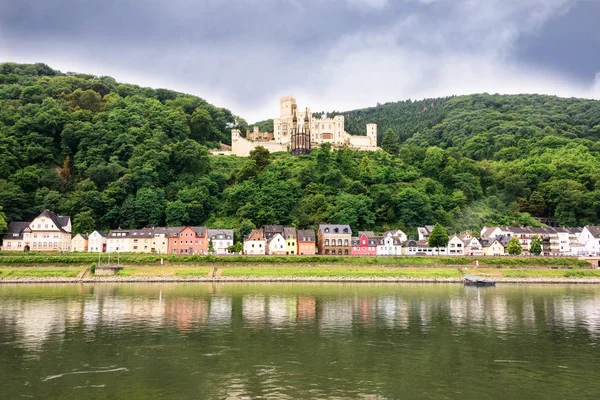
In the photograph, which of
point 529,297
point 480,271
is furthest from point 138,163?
point 529,297

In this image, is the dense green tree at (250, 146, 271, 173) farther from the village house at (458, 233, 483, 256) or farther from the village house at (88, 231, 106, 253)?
the village house at (458, 233, 483, 256)

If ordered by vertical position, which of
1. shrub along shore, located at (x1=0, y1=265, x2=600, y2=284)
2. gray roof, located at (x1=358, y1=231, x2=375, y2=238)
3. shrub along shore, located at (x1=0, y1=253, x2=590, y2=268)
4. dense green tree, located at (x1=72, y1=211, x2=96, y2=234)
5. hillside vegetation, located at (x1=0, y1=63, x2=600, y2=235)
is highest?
hillside vegetation, located at (x1=0, y1=63, x2=600, y2=235)

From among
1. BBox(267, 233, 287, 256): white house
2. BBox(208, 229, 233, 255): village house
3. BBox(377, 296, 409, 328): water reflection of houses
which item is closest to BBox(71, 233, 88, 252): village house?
BBox(208, 229, 233, 255): village house

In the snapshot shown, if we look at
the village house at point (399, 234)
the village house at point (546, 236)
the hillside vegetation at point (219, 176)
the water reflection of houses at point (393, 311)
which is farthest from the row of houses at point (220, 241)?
the water reflection of houses at point (393, 311)

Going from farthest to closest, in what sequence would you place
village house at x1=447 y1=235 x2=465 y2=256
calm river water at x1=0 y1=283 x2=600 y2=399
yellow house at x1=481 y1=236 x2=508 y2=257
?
village house at x1=447 y1=235 x2=465 y2=256, yellow house at x1=481 y1=236 x2=508 y2=257, calm river water at x1=0 y1=283 x2=600 y2=399

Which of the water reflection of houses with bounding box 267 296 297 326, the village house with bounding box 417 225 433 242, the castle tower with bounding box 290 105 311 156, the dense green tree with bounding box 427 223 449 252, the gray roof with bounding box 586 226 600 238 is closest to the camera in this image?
the water reflection of houses with bounding box 267 296 297 326

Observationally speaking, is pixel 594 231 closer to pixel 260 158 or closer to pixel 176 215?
pixel 260 158

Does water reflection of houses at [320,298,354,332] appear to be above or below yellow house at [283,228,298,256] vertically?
below
